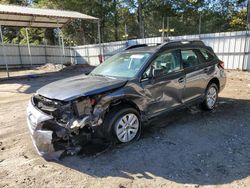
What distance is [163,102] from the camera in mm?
4469

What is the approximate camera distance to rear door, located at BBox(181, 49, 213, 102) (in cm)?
493

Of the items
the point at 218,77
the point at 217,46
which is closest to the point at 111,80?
the point at 218,77

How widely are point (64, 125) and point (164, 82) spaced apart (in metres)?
2.04

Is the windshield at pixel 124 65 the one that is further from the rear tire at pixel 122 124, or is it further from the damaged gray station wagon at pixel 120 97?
the rear tire at pixel 122 124

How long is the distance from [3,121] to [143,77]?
3765mm

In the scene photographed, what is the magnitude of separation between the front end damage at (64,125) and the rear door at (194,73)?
2.18m

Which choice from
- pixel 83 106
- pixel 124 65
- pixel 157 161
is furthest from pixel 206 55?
pixel 83 106

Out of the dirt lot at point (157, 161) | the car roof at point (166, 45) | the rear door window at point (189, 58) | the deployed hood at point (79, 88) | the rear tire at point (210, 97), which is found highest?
the car roof at point (166, 45)

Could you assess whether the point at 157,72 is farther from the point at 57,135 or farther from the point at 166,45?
the point at 57,135

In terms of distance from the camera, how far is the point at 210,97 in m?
5.65

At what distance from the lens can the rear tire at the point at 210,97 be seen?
18.2 feet

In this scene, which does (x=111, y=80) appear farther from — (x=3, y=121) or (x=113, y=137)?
(x=3, y=121)

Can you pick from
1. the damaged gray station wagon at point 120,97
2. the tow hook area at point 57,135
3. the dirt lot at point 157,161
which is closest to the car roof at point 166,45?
the damaged gray station wagon at point 120,97

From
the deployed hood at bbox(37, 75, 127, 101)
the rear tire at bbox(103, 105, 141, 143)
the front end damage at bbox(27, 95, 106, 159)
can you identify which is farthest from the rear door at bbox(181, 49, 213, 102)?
the front end damage at bbox(27, 95, 106, 159)
